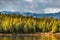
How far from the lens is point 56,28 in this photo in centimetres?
13662

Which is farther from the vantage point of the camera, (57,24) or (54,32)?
(57,24)

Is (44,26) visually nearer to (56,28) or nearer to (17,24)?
(56,28)

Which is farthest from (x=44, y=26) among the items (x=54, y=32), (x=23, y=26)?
(x=23, y=26)

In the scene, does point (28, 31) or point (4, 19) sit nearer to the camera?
point (28, 31)

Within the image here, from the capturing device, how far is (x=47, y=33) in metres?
128

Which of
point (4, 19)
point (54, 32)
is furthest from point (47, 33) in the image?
point (4, 19)

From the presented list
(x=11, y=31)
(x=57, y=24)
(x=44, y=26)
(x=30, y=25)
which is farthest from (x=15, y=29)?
(x=57, y=24)

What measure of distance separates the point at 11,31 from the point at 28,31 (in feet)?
29.9

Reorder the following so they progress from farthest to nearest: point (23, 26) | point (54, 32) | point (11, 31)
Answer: point (54, 32) → point (23, 26) → point (11, 31)

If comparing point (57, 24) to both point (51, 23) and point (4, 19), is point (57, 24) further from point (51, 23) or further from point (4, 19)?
point (4, 19)

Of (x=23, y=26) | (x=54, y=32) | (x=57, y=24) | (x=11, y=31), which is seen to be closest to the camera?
(x=11, y=31)

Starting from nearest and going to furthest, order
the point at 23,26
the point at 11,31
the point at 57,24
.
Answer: the point at 11,31
the point at 23,26
the point at 57,24

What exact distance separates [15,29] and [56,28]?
85.9 ft

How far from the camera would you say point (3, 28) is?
120875 mm
